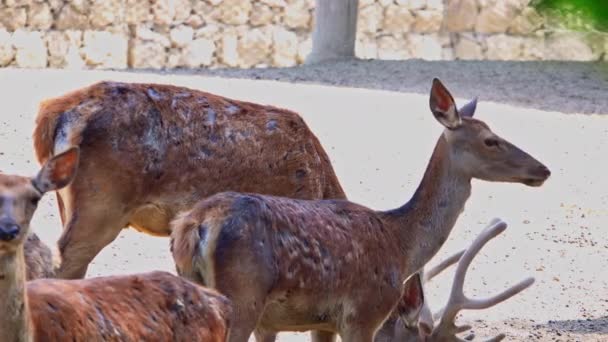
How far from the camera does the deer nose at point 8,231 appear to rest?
16.1 feet

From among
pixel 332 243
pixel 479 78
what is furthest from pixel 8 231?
pixel 479 78

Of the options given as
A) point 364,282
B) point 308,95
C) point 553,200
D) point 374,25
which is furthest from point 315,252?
point 374,25

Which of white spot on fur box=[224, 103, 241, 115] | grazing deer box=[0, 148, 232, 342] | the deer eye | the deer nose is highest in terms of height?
the deer nose

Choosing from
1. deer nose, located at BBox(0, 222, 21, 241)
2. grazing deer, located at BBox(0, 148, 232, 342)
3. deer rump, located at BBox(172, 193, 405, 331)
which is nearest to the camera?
deer nose, located at BBox(0, 222, 21, 241)

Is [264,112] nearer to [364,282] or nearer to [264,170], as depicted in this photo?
[264,170]

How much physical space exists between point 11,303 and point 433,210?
327 cm

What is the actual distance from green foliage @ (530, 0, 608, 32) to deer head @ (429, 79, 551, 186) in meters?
4.18

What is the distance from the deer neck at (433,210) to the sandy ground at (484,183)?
1.44 meters

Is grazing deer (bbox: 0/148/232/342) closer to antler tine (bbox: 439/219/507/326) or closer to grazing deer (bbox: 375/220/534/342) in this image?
grazing deer (bbox: 375/220/534/342)

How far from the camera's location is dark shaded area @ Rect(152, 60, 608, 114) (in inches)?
593

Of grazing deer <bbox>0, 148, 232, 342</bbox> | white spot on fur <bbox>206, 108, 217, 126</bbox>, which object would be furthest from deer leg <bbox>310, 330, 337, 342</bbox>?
grazing deer <bbox>0, 148, 232, 342</bbox>

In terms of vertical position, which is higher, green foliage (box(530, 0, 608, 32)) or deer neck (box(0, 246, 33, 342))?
green foliage (box(530, 0, 608, 32))

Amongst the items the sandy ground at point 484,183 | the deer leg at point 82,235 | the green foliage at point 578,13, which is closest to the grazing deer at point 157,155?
the deer leg at point 82,235

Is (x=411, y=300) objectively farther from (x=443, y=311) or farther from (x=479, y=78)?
(x=479, y=78)
